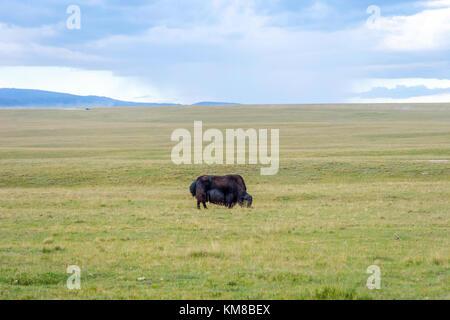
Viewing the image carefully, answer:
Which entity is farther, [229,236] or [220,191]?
[220,191]

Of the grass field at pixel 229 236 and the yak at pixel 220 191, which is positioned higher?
the yak at pixel 220 191

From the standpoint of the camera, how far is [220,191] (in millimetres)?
22453

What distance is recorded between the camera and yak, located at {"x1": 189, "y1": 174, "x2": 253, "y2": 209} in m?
22.4

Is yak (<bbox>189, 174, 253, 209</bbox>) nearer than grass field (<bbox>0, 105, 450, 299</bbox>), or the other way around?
grass field (<bbox>0, 105, 450, 299</bbox>)

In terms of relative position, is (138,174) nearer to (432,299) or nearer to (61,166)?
(61,166)

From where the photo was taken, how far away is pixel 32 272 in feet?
37.2

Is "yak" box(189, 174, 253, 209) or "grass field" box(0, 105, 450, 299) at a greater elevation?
"yak" box(189, 174, 253, 209)

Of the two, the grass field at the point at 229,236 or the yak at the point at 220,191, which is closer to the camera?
the grass field at the point at 229,236

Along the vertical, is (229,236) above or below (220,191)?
below

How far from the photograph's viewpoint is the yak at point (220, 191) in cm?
2238
